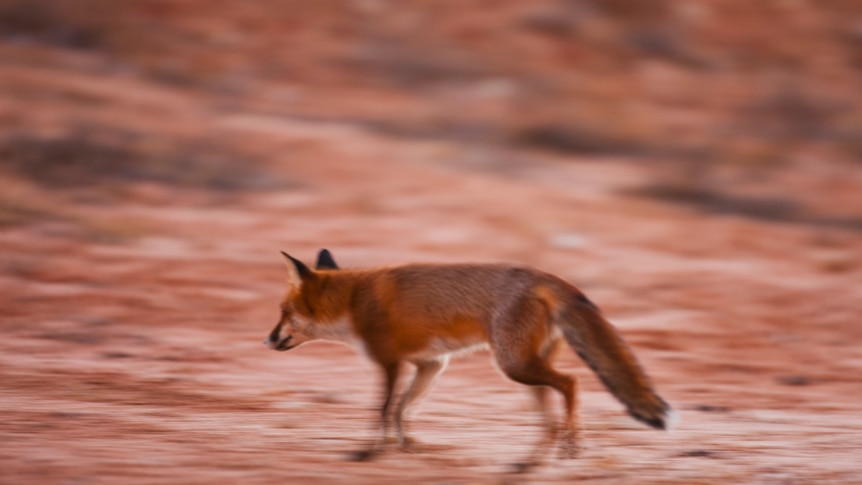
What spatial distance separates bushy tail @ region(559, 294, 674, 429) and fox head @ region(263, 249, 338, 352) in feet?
5.22

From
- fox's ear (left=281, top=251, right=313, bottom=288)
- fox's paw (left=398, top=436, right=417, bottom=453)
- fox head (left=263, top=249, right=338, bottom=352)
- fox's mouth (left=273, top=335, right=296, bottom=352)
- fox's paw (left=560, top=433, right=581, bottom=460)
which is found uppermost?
fox's ear (left=281, top=251, right=313, bottom=288)

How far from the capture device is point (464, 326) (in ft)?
21.2

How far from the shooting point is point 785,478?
6.20 metres

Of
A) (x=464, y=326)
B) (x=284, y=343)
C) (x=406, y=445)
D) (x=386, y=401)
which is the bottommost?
(x=406, y=445)

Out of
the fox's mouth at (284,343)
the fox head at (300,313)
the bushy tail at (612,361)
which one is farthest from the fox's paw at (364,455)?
the bushy tail at (612,361)

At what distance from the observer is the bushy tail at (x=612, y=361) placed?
593 cm

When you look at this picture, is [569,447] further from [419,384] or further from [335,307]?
[335,307]

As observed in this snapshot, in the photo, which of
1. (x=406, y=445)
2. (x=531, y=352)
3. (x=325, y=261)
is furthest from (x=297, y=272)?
(x=531, y=352)

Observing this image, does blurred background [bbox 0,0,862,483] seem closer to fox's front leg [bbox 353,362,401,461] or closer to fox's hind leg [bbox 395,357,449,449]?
fox's front leg [bbox 353,362,401,461]

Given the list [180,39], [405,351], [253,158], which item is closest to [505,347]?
[405,351]

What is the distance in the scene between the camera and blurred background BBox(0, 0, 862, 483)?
7461 mm

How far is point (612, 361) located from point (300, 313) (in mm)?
2059

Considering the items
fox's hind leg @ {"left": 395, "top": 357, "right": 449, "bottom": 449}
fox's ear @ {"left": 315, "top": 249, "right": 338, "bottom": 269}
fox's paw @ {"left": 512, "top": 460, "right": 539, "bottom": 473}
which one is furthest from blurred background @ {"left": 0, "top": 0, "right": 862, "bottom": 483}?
fox's ear @ {"left": 315, "top": 249, "right": 338, "bottom": 269}

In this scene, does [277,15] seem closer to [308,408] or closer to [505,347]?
[308,408]
